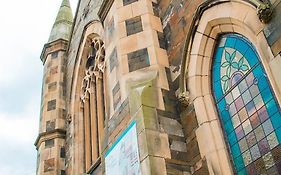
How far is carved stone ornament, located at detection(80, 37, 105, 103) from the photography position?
31.6ft

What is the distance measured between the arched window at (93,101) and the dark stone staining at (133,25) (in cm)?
286

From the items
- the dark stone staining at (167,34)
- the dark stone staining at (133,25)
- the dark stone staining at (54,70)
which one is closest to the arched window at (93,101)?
the dark stone staining at (54,70)

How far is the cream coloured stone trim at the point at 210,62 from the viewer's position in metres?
4.24

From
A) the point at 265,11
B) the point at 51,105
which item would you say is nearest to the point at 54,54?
the point at 51,105

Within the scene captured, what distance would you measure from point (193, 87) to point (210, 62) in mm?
437

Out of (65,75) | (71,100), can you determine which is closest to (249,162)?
(71,100)

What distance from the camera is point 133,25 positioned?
6.46m

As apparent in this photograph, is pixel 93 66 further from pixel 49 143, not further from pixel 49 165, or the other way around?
pixel 49 165

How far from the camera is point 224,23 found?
4.94 m

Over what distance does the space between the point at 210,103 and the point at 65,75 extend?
7755 mm

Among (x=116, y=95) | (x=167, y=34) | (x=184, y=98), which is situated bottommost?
(x=184, y=98)

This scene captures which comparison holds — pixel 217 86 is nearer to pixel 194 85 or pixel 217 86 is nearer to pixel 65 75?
pixel 194 85

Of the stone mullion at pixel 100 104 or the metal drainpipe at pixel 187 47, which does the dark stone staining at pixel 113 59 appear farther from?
the stone mullion at pixel 100 104

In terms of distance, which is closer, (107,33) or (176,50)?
(176,50)
